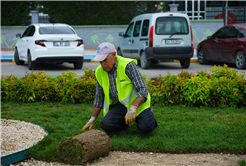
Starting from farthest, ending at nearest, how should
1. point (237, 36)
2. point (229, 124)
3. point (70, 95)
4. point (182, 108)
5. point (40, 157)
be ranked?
1. point (237, 36)
2. point (70, 95)
3. point (182, 108)
4. point (229, 124)
5. point (40, 157)

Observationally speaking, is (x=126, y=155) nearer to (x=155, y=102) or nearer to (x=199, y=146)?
(x=199, y=146)

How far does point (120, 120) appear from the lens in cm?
468

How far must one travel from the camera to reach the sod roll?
3.70 metres

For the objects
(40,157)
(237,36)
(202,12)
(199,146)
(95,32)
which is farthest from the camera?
(202,12)

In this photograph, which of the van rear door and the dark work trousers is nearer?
the dark work trousers

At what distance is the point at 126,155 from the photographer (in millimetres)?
4047

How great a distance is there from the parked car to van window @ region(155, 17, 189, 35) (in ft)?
5.19

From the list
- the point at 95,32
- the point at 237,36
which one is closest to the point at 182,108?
the point at 237,36

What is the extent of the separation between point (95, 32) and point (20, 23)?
5.21 m

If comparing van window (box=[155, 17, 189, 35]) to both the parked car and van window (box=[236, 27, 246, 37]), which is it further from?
van window (box=[236, 27, 246, 37])

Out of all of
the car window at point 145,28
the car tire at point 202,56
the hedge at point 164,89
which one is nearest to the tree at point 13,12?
the car window at point 145,28

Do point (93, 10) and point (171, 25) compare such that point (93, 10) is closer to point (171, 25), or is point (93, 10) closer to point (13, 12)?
point (13, 12)

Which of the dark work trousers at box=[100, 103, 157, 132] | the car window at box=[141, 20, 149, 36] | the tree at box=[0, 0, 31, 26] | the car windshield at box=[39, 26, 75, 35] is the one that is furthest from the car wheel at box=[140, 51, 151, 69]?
the tree at box=[0, 0, 31, 26]

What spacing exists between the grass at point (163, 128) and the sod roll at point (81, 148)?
0.49 feet
